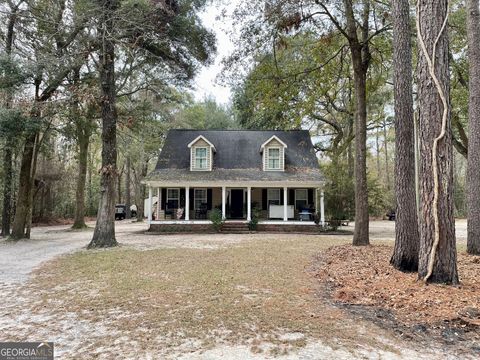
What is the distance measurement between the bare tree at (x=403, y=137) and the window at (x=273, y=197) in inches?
497

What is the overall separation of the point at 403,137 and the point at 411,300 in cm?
350

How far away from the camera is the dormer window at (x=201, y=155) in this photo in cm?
1888

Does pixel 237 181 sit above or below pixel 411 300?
above

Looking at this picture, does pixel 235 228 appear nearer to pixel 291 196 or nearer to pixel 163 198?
pixel 291 196

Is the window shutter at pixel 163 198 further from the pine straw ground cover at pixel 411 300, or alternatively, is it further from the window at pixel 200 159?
the pine straw ground cover at pixel 411 300

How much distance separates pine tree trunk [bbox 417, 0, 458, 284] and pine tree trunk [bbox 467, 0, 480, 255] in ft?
15.5

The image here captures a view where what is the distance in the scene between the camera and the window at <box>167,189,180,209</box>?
62.9 ft

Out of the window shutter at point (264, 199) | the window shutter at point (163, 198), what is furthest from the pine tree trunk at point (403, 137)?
the window shutter at point (163, 198)

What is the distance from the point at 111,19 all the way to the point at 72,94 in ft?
8.77

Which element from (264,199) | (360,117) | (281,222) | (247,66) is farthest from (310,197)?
(247,66)

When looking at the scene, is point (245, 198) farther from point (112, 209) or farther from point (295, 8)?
point (295, 8)

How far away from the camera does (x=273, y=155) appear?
19.0 meters

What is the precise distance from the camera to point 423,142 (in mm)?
4934

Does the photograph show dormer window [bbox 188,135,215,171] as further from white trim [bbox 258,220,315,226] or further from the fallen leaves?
the fallen leaves
